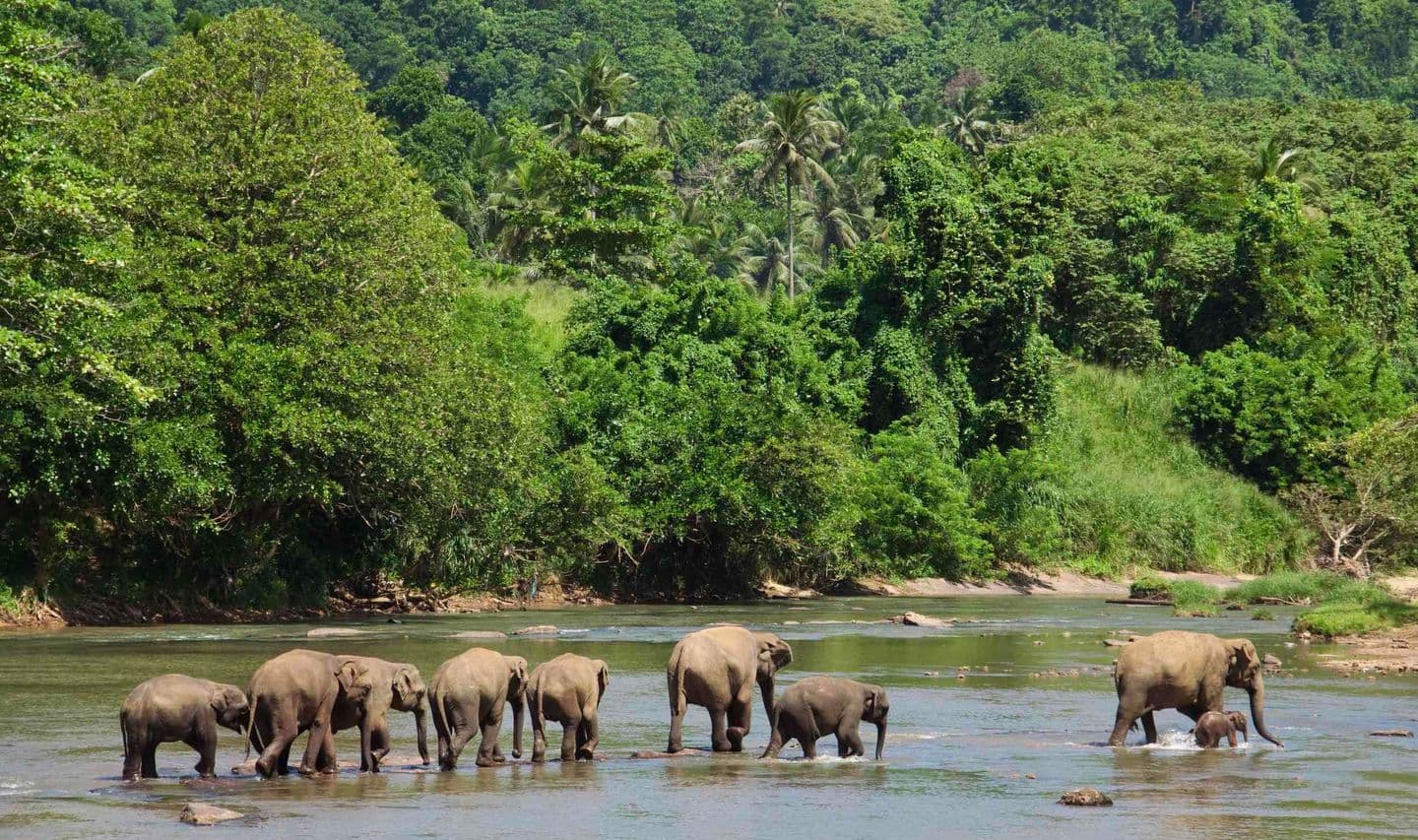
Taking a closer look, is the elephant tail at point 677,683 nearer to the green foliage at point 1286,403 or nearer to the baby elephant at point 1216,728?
the baby elephant at point 1216,728

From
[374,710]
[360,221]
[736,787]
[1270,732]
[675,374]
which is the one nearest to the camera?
[736,787]

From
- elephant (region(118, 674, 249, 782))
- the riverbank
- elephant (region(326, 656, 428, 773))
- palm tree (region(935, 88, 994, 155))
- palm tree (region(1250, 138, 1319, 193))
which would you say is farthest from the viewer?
palm tree (region(935, 88, 994, 155))

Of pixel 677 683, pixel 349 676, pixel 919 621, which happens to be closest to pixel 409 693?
pixel 349 676

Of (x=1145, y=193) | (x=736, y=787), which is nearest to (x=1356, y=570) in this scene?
(x=1145, y=193)

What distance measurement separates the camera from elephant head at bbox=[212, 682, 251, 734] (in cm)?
1675

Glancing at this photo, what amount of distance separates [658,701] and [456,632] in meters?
10.9

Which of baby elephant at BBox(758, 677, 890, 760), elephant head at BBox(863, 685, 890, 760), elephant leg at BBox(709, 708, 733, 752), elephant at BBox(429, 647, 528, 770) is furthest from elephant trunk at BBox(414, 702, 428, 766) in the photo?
elephant head at BBox(863, 685, 890, 760)

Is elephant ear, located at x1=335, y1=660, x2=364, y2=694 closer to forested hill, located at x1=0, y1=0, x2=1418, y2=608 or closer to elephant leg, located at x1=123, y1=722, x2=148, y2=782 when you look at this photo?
elephant leg, located at x1=123, y1=722, x2=148, y2=782

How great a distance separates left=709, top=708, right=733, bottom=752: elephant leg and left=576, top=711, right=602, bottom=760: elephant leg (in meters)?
1.28

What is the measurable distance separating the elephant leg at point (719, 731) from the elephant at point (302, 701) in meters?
3.75

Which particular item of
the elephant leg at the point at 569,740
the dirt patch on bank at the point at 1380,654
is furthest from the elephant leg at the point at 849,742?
the dirt patch on bank at the point at 1380,654

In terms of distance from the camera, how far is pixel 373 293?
1501 inches

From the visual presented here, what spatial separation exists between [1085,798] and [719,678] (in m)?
4.66

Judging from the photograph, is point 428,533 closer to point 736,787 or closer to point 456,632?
point 456,632
